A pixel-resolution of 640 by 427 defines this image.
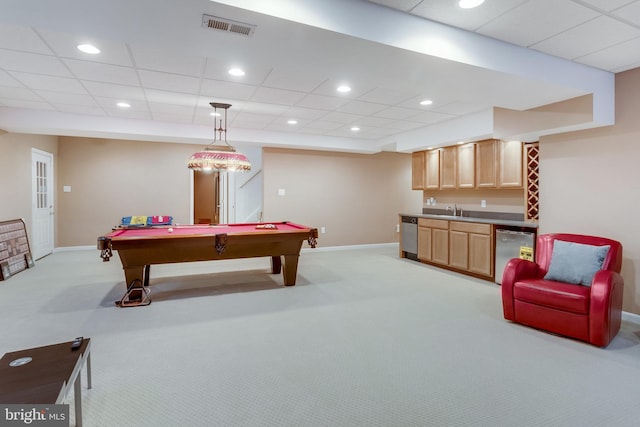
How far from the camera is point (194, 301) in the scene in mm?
3881

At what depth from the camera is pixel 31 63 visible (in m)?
3.10

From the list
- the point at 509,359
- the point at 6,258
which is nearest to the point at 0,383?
the point at 509,359

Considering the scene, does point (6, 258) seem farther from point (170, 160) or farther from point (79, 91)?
point (170, 160)

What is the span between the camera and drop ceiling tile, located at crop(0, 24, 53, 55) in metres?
2.46

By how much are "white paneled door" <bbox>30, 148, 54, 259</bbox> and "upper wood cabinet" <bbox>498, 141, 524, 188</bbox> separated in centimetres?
785

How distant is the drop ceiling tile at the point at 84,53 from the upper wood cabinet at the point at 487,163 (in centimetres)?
485

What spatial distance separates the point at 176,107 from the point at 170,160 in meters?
3.28

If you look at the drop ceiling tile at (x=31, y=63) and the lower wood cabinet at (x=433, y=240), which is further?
the lower wood cabinet at (x=433, y=240)

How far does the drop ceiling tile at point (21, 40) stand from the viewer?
246 cm

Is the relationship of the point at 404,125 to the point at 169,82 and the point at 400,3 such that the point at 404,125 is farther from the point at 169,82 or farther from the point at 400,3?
the point at 169,82

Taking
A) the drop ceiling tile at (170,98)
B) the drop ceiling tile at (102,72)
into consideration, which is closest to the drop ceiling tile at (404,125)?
the drop ceiling tile at (170,98)

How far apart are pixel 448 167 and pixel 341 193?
2506 mm

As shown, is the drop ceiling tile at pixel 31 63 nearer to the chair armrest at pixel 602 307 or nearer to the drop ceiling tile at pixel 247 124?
the drop ceiling tile at pixel 247 124

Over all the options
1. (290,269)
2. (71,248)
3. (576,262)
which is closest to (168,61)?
(290,269)
